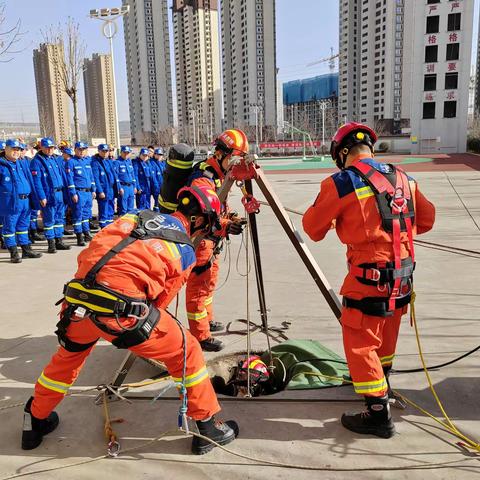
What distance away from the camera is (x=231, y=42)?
107 metres

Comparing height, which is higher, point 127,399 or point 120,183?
point 120,183

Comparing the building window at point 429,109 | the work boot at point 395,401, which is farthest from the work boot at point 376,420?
the building window at point 429,109

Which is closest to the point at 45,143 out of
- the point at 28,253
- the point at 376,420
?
the point at 28,253

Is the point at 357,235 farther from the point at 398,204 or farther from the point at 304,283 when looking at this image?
the point at 304,283

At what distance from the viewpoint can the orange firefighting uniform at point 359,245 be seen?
2609mm

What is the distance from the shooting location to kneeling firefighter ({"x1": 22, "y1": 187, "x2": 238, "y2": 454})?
2268mm

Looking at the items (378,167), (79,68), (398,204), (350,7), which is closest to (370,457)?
(398,204)

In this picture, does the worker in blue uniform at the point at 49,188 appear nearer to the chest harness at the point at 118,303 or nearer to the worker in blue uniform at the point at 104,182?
the worker in blue uniform at the point at 104,182

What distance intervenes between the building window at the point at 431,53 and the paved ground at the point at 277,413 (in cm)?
4532

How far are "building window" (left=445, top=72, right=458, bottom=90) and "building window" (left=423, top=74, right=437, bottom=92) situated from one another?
3.76 ft

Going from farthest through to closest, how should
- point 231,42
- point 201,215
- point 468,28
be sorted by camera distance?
point 231,42
point 468,28
point 201,215

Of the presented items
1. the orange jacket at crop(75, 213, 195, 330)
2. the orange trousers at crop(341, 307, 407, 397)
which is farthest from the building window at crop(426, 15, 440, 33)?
the orange jacket at crop(75, 213, 195, 330)

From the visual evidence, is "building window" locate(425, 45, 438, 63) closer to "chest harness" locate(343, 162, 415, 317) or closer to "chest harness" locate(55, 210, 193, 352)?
"chest harness" locate(343, 162, 415, 317)

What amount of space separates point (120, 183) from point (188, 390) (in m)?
8.45
